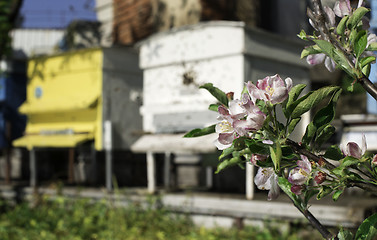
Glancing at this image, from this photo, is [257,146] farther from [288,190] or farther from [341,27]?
[341,27]

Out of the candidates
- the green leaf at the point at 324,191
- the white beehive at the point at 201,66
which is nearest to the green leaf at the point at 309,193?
the green leaf at the point at 324,191

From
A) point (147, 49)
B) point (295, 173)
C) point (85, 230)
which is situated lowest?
point (85, 230)

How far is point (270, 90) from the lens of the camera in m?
1.31

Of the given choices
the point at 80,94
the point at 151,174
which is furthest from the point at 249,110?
the point at 80,94

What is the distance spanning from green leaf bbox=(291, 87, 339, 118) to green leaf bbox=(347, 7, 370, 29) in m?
0.27

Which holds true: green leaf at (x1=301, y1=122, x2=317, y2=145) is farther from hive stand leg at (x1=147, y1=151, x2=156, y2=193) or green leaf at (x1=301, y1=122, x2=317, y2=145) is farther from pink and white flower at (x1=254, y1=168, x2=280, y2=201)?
hive stand leg at (x1=147, y1=151, x2=156, y2=193)

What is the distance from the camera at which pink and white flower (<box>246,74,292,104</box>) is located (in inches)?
50.2

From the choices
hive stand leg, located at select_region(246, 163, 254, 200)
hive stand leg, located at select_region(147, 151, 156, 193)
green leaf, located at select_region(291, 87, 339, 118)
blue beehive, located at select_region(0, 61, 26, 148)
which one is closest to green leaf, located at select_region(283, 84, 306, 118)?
green leaf, located at select_region(291, 87, 339, 118)

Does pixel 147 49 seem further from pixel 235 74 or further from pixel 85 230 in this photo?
pixel 85 230

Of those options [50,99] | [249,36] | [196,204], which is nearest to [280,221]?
[196,204]

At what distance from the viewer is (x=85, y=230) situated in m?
7.06

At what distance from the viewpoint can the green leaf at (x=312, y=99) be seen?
1274 mm

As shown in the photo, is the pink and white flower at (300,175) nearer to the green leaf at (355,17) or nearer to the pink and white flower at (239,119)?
the pink and white flower at (239,119)

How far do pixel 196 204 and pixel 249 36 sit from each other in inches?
98.2
